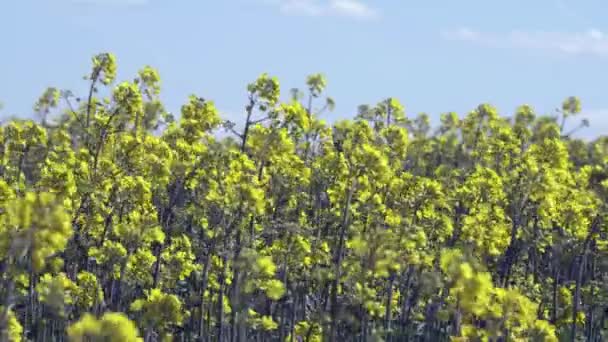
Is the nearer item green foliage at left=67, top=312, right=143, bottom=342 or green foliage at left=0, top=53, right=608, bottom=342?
green foliage at left=67, top=312, right=143, bottom=342

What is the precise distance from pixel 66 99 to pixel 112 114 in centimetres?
120

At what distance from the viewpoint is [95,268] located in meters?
32.0

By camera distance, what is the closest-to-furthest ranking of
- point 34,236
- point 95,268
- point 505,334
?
point 34,236 → point 505,334 → point 95,268

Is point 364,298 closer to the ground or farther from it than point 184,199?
closer to the ground

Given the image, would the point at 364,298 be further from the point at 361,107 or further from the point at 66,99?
the point at 361,107

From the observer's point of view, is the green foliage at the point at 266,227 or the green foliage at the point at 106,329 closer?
the green foliage at the point at 106,329

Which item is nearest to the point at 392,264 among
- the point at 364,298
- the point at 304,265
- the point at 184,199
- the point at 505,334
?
the point at 364,298

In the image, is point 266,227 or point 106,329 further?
point 266,227

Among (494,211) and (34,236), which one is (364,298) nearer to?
(34,236)

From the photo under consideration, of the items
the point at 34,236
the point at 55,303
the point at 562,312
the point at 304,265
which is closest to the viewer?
the point at 34,236

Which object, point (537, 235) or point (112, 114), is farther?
point (537, 235)

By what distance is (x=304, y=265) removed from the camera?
28.7 meters

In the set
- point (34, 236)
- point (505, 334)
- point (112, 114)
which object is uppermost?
point (112, 114)

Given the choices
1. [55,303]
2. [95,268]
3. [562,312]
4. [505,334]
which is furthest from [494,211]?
[55,303]
